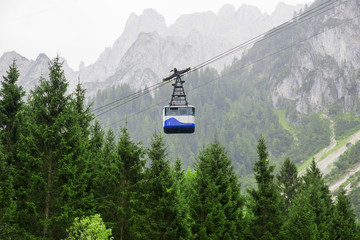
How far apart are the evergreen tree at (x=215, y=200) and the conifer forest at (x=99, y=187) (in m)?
0.11

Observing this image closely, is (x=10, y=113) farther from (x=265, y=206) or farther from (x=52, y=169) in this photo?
(x=265, y=206)

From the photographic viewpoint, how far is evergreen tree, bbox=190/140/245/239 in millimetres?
40625

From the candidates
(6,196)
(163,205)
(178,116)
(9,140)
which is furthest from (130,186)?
(9,140)

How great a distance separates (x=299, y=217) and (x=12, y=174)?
33.0 metres

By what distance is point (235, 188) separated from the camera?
4462 centimetres

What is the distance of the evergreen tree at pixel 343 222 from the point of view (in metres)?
55.8

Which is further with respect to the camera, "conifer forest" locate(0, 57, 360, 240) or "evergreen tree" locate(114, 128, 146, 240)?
"evergreen tree" locate(114, 128, 146, 240)

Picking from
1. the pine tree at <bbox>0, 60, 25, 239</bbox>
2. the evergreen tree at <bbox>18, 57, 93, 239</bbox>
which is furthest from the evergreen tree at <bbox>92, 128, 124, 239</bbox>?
the pine tree at <bbox>0, 60, 25, 239</bbox>

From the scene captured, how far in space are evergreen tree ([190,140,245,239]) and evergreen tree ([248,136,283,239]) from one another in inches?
74.8

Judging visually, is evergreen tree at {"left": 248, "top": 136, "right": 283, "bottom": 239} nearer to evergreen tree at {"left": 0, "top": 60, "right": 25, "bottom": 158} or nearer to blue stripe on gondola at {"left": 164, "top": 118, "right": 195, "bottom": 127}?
blue stripe on gondola at {"left": 164, "top": 118, "right": 195, "bottom": 127}

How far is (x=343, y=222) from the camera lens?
56.2 metres

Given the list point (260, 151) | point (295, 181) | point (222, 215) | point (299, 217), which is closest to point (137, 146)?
point (222, 215)

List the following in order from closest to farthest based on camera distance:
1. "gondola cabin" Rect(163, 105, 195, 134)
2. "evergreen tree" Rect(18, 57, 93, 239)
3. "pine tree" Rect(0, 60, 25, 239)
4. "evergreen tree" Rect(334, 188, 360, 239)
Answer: "pine tree" Rect(0, 60, 25, 239)
"evergreen tree" Rect(18, 57, 93, 239)
"gondola cabin" Rect(163, 105, 195, 134)
"evergreen tree" Rect(334, 188, 360, 239)

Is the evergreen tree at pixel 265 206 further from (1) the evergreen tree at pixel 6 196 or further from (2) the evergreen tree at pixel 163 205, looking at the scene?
(1) the evergreen tree at pixel 6 196
